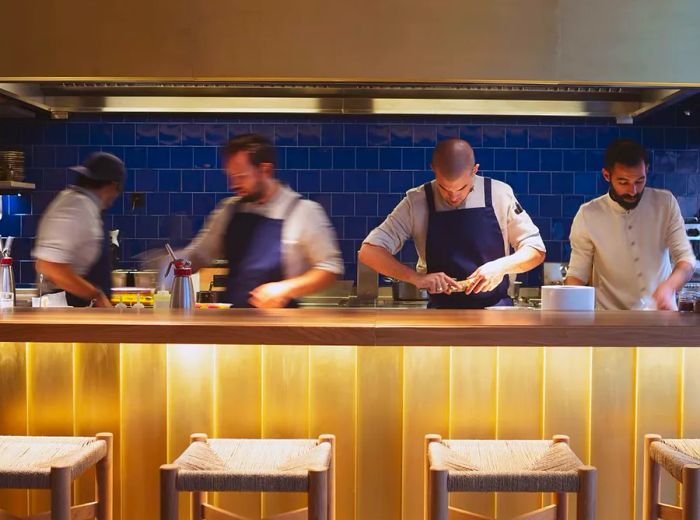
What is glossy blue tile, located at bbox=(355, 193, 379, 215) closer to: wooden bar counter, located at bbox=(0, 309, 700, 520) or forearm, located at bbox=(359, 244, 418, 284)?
forearm, located at bbox=(359, 244, 418, 284)

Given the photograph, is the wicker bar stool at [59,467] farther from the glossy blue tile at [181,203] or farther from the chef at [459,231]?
the glossy blue tile at [181,203]

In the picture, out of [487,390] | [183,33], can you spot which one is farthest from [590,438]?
[183,33]


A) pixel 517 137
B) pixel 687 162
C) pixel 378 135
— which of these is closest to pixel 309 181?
pixel 378 135

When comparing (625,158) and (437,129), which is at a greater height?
(437,129)

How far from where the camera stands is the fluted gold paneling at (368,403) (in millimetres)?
2596

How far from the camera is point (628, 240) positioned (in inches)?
162

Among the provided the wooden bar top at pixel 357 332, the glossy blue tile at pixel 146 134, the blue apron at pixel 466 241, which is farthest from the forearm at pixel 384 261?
the glossy blue tile at pixel 146 134

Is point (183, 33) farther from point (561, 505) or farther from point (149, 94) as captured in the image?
point (561, 505)

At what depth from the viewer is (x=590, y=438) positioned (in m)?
2.62

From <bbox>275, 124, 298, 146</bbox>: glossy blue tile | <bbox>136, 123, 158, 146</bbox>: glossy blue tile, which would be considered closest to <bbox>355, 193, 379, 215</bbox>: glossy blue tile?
<bbox>275, 124, 298, 146</bbox>: glossy blue tile

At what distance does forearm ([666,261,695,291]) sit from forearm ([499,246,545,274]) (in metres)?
0.58

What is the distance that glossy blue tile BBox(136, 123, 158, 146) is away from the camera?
5891 millimetres

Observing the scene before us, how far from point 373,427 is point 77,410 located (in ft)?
3.06

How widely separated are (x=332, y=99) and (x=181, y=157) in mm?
1606
